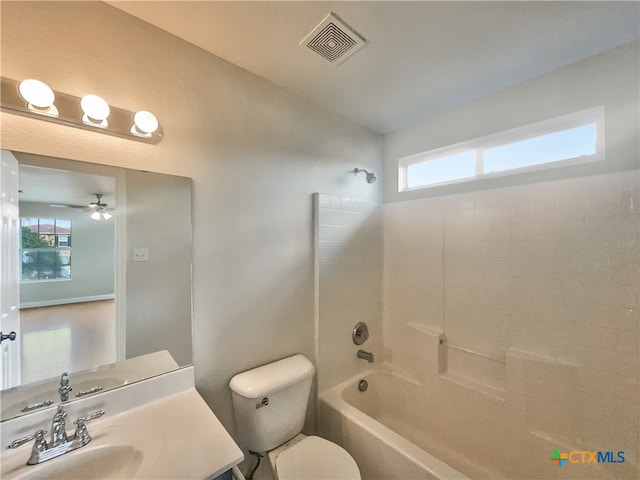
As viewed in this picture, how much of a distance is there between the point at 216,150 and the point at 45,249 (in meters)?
0.83

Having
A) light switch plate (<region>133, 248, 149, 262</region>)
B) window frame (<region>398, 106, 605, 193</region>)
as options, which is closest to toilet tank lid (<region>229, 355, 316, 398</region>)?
light switch plate (<region>133, 248, 149, 262</region>)

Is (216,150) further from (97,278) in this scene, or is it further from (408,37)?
(408,37)

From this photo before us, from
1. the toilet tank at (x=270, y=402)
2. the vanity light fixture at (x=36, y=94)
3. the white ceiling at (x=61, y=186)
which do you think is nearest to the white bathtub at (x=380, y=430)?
the toilet tank at (x=270, y=402)

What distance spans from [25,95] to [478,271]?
2.45 meters

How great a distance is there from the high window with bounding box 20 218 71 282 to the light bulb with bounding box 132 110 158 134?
492 mm

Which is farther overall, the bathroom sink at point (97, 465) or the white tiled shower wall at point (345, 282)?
the white tiled shower wall at point (345, 282)

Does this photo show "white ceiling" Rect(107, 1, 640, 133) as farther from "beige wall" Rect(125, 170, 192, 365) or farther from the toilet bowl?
the toilet bowl

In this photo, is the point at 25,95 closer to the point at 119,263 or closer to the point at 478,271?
the point at 119,263

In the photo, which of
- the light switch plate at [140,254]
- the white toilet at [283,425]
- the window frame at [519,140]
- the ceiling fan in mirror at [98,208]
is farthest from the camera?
the window frame at [519,140]

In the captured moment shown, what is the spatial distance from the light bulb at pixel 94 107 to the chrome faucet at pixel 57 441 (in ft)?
3.65

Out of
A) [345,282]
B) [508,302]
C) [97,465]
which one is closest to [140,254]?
[97,465]

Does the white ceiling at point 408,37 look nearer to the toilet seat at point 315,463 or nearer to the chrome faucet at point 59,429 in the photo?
the chrome faucet at point 59,429

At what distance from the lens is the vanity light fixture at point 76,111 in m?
0.90

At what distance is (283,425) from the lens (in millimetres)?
1438
